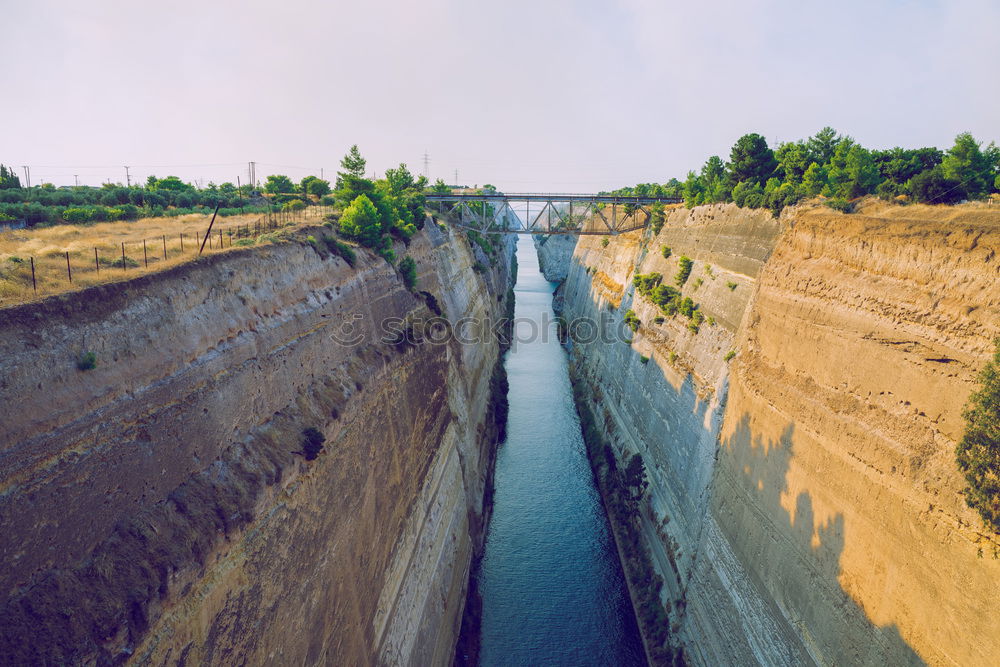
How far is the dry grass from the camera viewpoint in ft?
30.8

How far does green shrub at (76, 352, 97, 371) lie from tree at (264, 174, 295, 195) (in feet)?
126

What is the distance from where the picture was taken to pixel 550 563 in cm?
2180

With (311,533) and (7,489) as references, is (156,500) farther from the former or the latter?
(311,533)

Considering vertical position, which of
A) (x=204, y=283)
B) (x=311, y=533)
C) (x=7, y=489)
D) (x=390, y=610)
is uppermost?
(x=204, y=283)

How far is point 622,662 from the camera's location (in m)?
17.6

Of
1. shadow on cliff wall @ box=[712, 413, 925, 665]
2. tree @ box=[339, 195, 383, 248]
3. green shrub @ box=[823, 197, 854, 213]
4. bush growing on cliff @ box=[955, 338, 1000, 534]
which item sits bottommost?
shadow on cliff wall @ box=[712, 413, 925, 665]

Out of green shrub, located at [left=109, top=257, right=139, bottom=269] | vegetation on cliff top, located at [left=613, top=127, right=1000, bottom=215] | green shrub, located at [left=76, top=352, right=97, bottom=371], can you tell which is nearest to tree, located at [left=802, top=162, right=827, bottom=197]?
vegetation on cliff top, located at [left=613, top=127, right=1000, bottom=215]

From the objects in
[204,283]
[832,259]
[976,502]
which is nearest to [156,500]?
[204,283]

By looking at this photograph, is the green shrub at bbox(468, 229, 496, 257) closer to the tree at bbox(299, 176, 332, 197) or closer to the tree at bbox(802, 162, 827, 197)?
the tree at bbox(299, 176, 332, 197)

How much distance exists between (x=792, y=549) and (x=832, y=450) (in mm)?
2711

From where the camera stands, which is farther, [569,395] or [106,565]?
[569,395]

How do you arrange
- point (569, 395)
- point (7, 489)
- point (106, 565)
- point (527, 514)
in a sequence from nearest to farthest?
point (7, 489), point (106, 565), point (527, 514), point (569, 395)

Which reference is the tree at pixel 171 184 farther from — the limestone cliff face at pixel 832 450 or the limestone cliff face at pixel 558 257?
the limestone cliff face at pixel 558 257

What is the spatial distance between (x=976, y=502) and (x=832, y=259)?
298 inches
